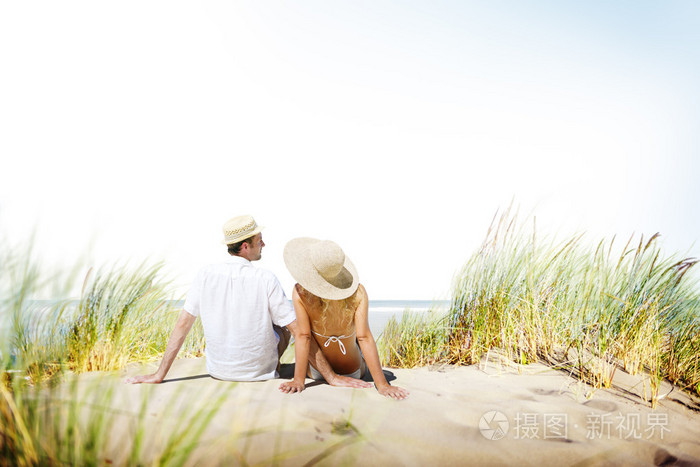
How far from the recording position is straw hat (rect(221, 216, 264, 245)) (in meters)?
3.62

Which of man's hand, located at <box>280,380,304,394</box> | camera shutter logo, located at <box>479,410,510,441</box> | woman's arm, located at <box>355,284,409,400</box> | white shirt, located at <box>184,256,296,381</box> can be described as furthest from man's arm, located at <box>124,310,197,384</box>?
camera shutter logo, located at <box>479,410,510,441</box>

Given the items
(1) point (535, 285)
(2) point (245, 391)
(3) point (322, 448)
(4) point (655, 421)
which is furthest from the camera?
(1) point (535, 285)

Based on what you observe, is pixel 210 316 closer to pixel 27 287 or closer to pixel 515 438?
pixel 27 287

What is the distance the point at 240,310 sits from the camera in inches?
141

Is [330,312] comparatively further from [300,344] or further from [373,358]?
[373,358]

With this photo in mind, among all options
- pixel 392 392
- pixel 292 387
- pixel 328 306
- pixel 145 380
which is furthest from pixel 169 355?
pixel 392 392

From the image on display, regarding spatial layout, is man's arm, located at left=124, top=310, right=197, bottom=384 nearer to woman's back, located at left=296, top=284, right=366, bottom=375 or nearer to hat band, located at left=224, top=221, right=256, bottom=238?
hat band, located at left=224, top=221, right=256, bottom=238

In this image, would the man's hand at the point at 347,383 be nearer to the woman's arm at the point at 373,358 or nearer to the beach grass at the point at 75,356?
the woman's arm at the point at 373,358

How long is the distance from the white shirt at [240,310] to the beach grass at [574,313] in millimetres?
1967

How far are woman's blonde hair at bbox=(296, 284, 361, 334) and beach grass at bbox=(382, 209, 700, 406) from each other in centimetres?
171

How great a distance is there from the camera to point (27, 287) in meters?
2.63

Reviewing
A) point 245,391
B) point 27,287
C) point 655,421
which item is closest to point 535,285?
point 655,421

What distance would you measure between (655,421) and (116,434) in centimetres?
338

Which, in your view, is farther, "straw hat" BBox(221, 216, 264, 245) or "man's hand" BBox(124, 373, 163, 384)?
"straw hat" BBox(221, 216, 264, 245)
